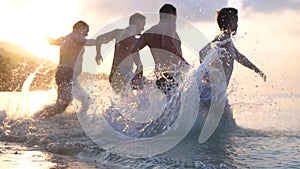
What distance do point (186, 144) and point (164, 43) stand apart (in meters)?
2.25

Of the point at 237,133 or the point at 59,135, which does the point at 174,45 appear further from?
the point at 59,135

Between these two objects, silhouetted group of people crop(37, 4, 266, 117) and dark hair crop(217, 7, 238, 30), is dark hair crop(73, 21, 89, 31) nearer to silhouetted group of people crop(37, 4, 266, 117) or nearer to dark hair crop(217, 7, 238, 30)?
silhouetted group of people crop(37, 4, 266, 117)

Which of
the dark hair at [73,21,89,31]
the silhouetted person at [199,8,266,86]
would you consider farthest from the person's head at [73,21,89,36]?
the silhouetted person at [199,8,266,86]

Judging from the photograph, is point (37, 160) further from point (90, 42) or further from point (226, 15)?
point (90, 42)

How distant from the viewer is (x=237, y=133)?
8.04 metres

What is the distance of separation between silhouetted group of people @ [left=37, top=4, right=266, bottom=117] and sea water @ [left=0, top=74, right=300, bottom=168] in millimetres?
512

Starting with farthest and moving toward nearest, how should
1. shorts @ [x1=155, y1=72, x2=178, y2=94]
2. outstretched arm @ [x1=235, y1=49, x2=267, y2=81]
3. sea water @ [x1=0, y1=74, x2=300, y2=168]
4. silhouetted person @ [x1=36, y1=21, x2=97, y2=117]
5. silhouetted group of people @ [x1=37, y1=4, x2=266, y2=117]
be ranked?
1. silhouetted person @ [x1=36, y1=21, x2=97, y2=117]
2. outstretched arm @ [x1=235, y1=49, x2=267, y2=81]
3. silhouetted group of people @ [x1=37, y1=4, x2=266, y2=117]
4. shorts @ [x1=155, y1=72, x2=178, y2=94]
5. sea water @ [x1=0, y1=74, x2=300, y2=168]

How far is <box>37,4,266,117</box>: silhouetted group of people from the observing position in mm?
8508

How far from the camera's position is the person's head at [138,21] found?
10.1m


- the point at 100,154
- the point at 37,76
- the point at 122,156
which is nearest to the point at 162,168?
the point at 122,156

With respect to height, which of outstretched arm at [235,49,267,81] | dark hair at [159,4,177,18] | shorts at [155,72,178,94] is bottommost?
shorts at [155,72,178,94]

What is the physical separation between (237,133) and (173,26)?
211 cm

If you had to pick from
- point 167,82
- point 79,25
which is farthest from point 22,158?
point 79,25

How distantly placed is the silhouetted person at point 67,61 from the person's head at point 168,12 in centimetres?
272
